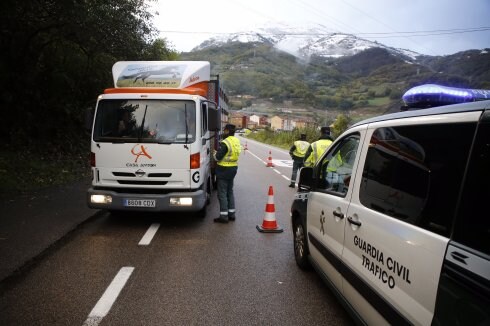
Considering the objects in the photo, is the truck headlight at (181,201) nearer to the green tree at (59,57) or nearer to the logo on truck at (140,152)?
the logo on truck at (140,152)

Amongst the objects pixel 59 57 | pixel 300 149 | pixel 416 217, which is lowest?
pixel 300 149

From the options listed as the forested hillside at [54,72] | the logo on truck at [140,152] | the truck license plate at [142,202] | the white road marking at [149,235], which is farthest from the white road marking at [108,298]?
the forested hillside at [54,72]

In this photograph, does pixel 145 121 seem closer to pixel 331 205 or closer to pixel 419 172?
pixel 331 205

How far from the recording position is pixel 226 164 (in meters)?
7.26

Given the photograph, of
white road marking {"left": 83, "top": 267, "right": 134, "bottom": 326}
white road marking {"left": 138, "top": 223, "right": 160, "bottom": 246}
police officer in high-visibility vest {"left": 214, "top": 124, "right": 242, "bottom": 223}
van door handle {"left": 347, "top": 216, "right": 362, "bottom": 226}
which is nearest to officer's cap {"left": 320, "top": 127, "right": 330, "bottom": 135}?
police officer in high-visibility vest {"left": 214, "top": 124, "right": 242, "bottom": 223}

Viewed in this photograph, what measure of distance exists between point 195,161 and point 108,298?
3.11m

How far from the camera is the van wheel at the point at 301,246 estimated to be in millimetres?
4750

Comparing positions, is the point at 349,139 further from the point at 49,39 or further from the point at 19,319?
the point at 49,39

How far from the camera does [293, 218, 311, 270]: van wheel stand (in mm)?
4750

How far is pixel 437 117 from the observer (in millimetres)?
2324

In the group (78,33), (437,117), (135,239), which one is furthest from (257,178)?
(437,117)

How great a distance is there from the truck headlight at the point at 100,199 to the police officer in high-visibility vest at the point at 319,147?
15.4ft

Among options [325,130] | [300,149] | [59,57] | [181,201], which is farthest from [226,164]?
[59,57]

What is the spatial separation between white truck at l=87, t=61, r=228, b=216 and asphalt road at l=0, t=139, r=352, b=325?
1.89 ft
